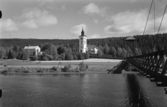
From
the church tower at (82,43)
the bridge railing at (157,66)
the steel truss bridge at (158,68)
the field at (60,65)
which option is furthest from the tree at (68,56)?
the steel truss bridge at (158,68)

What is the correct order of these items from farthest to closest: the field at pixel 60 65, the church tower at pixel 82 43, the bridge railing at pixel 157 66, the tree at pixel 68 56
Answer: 1. the church tower at pixel 82 43
2. the tree at pixel 68 56
3. the field at pixel 60 65
4. the bridge railing at pixel 157 66

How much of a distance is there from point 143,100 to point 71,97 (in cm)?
933

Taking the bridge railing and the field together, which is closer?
the bridge railing

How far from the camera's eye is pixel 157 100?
24391 millimetres

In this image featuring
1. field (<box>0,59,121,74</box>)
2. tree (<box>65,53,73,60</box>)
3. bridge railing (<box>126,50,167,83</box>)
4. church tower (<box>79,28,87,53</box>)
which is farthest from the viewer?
church tower (<box>79,28,87,53</box>)

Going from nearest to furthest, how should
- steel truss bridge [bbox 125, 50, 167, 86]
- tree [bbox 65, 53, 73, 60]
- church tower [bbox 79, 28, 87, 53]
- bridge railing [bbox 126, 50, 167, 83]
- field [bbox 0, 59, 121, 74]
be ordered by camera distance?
1. steel truss bridge [bbox 125, 50, 167, 86]
2. bridge railing [bbox 126, 50, 167, 83]
3. field [bbox 0, 59, 121, 74]
4. tree [bbox 65, 53, 73, 60]
5. church tower [bbox 79, 28, 87, 53]

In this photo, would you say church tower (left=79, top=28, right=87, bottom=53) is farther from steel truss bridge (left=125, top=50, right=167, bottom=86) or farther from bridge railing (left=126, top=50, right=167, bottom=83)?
steel truss bridge (left=125, top=50, right=167, bottom=86)

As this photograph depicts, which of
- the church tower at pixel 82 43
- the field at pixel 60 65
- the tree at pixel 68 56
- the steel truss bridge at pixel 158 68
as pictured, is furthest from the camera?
the church tower at pixel 82 43

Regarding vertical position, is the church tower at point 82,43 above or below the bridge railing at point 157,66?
above

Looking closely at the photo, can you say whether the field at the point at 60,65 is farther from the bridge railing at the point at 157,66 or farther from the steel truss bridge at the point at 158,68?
the steel truss bridge at the point at 158,68

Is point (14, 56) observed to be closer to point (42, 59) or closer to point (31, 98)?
point (42, 59)

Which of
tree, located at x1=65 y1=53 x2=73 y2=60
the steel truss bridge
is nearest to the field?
tree, located at x1=65 y1=53 x2=73 y2=60

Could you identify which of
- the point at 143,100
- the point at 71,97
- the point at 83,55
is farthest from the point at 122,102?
the point at 83,55

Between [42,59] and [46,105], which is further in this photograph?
[42,59]
